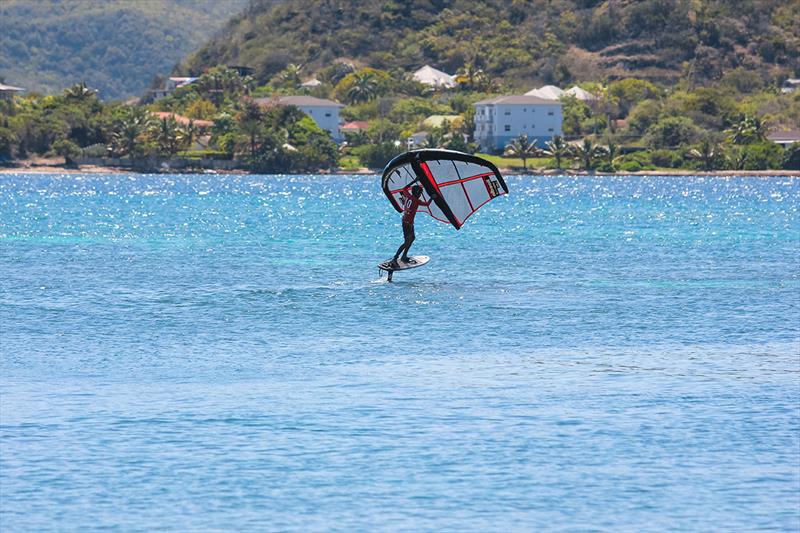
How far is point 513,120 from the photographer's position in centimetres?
19488

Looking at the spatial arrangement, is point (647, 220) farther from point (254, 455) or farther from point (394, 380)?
point (254, 455)

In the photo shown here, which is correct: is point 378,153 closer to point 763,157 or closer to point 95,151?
point 95,151

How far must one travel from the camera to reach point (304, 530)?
16.6m

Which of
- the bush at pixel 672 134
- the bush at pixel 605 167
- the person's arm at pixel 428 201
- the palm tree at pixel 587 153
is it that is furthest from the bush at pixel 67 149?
the person's arm at pixel 428 201

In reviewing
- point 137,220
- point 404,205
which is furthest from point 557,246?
point 137,220

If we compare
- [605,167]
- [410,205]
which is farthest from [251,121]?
[410,205]

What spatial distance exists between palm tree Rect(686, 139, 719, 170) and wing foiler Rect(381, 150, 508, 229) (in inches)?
5785

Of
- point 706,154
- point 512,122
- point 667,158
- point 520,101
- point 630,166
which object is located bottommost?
point 630,166

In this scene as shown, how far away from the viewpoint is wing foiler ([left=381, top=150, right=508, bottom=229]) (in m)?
40.2

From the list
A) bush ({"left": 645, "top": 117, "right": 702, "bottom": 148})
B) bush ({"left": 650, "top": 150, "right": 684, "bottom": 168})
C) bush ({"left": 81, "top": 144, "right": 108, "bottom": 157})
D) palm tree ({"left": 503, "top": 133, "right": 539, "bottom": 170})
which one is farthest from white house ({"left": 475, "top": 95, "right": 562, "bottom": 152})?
bush ({"left": 81, "top": 144, "right": 108, "bottom": 157})

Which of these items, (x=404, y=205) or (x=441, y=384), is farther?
(x=404, y=205)

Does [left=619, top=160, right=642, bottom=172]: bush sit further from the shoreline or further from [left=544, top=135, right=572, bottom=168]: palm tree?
[left=544, top=135, right=572, bottom=168]: palm tree

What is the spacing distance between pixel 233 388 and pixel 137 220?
6216cm

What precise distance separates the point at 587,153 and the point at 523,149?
27.9 ft
